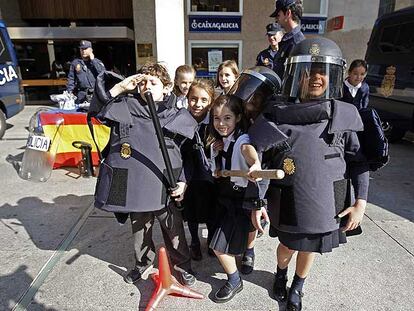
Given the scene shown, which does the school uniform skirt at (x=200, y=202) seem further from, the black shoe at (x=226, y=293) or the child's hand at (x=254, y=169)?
the child's hand at (x=254, y=169)

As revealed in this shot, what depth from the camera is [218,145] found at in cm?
211

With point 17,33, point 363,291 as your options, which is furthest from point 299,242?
point 17,33

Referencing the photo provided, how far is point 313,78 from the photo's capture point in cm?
171

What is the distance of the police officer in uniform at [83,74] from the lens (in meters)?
5.53

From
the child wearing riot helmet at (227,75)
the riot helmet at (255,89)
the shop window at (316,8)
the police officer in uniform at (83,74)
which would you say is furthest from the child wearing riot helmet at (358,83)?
the shop window at (316,8)

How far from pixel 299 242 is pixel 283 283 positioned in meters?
0.52

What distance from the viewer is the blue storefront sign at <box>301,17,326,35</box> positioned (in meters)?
10.8

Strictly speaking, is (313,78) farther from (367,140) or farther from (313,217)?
(313,217)

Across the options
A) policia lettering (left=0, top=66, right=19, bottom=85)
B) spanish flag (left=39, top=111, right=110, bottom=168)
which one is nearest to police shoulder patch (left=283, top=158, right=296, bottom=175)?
spanish flag (left=39, top=111, right=110, bottom=168)

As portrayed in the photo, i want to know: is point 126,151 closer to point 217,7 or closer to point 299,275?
point 299,275

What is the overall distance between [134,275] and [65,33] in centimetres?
1012

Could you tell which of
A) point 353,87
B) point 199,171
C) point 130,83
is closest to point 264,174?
point 199,171

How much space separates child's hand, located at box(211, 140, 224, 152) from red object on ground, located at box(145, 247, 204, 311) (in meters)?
0.77

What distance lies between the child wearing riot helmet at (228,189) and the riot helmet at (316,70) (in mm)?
440
